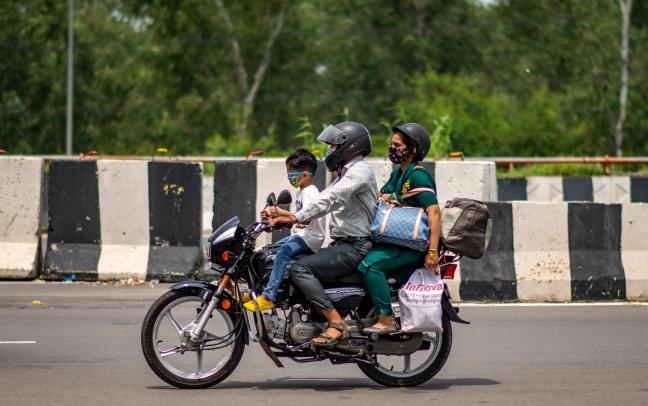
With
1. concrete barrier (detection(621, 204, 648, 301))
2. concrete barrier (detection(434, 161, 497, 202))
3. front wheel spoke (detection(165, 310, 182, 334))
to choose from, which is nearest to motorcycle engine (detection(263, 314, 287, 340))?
front wheel spoke (detection(165, 310, 182, 334))

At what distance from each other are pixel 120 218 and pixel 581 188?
12003 mm

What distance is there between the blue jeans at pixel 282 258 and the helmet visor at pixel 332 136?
646 mm

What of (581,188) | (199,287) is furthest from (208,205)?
(199,287)

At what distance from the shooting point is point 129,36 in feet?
223

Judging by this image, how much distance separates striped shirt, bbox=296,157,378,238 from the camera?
772 cm

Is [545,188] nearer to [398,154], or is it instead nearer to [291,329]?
[398,154]

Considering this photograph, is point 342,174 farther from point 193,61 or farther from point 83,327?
point 193,61

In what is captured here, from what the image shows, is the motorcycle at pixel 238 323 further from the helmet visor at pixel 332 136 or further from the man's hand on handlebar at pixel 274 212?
the helmet visor at pixel 332 136

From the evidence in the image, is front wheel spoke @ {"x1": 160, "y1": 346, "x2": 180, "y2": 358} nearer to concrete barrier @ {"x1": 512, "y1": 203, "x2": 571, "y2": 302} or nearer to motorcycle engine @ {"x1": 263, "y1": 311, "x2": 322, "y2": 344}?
motorcycle engine @ {"x1": 263, "y1": 311, "x2": 322, "y2": 344}

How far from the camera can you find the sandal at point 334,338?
25.2 ft

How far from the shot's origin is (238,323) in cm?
777

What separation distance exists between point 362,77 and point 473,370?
49907 millimetres

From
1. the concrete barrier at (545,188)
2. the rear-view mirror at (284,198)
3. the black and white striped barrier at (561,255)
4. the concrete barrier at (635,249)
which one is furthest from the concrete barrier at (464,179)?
the concrete barrier at (545,188)

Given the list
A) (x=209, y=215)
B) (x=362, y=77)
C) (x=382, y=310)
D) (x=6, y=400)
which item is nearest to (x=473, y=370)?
(x=382, y=310)
